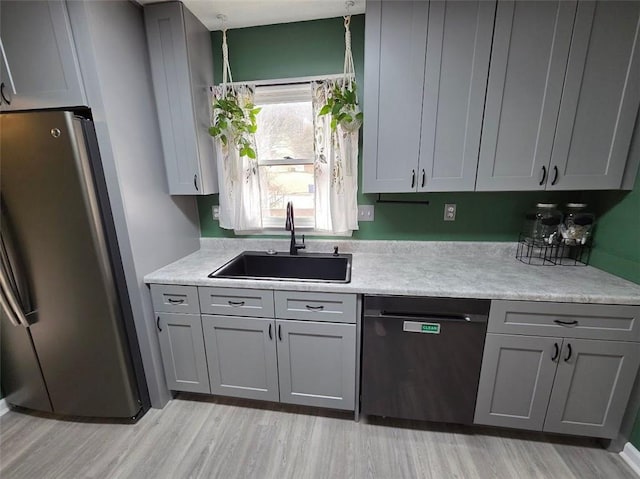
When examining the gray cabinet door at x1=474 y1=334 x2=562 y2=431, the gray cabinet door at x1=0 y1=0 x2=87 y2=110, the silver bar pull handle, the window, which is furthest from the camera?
the window

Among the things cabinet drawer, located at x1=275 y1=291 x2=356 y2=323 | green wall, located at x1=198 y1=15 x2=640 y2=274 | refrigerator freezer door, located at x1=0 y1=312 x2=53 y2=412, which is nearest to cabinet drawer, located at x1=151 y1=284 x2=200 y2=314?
cabinet drawer, located at x1=275 y1=291 x2=356 y2=323

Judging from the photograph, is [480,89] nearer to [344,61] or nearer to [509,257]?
[344,61]

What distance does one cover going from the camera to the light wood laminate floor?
1330 millimetres

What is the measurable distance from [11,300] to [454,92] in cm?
251

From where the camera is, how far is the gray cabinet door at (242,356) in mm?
1505

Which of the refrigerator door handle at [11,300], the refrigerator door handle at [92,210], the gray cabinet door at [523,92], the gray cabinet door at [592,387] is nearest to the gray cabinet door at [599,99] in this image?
the gray cabinet door at [523,92]

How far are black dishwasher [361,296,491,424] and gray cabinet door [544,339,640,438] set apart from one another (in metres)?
0.39

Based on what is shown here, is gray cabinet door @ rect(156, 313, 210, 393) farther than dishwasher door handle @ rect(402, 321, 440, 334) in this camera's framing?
Yes

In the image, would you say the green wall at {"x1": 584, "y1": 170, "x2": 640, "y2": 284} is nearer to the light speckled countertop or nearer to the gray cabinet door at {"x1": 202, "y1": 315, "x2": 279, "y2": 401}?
the light speckled countertop

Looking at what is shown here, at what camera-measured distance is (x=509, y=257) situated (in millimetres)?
1750

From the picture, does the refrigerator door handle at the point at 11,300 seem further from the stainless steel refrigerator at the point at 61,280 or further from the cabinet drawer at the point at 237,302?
the cabinet drawer at the point at 237,302

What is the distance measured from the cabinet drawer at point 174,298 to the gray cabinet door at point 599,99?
6.70 feet

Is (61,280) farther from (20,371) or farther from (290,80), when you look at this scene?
(290,80)

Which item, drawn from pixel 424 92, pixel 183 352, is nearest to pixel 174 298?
pixel 183 352
